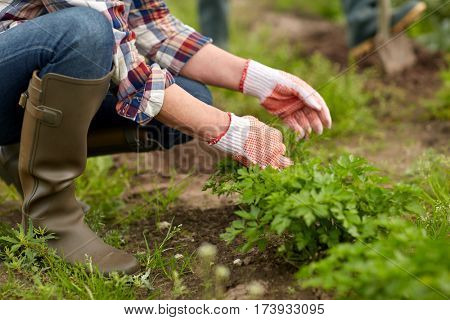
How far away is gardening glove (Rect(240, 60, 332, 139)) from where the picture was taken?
2.15m

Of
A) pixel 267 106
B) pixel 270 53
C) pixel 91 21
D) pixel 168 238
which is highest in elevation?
pixel 91 21

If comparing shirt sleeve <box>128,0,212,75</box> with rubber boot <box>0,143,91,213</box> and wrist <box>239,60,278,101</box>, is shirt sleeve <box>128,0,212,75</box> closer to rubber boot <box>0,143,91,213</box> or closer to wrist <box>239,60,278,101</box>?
wrist <box>239,60,278,101</box>

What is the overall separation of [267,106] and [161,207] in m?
0.57

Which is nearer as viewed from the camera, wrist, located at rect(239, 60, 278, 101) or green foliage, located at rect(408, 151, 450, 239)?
green foliage, located at rect(408, 151, 450, 239)

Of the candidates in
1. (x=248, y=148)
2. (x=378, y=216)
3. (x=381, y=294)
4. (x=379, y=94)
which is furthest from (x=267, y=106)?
(x=379, y=94)

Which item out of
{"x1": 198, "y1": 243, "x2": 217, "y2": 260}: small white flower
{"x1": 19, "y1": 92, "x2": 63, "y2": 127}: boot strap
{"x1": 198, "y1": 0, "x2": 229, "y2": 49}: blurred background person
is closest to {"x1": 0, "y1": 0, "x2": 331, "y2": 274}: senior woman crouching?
{"x1": 19, "y1": 92, "x2": 63, "y2": 127}: boot strap

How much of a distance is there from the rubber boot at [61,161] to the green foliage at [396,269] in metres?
0.71

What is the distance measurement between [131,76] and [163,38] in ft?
1.43

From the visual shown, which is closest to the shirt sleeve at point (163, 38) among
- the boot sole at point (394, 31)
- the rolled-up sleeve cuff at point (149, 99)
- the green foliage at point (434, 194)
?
the rolled-up sleeve cuff at point (149, 99)

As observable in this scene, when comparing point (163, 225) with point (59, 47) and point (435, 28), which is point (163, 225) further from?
point (435, 28)

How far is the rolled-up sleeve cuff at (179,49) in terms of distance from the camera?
232 cm

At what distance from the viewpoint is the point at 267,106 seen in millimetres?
2260

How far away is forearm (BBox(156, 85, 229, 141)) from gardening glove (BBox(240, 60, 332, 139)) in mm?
297
